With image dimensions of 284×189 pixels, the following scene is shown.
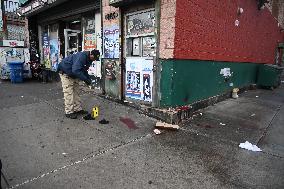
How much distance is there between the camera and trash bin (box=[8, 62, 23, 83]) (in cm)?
1122

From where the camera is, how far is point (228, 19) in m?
8.32

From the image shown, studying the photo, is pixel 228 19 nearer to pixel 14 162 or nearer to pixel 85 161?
pixel 85 161

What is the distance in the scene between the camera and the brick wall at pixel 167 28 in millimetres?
5488

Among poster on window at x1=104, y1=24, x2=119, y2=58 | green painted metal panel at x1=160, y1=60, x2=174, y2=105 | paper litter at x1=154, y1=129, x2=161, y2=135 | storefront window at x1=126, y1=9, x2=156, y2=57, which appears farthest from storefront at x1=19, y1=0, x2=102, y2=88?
paper litter at x1=154, y1=129, x2=161, y2=135

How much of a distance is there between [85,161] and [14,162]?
109 centimetres

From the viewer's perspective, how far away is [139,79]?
21.5 feet

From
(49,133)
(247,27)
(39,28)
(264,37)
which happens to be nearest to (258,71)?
(264,37)

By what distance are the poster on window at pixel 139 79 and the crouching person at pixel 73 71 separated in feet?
4.22

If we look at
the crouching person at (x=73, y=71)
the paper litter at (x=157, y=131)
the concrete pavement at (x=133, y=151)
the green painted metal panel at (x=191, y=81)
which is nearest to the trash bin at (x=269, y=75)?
the green painted metal panel at (x=191, y=81)

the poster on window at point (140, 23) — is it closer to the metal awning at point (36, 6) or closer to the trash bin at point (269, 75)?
the metal awning at point (36, 6)

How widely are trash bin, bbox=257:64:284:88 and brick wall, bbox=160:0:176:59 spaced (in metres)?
9.23

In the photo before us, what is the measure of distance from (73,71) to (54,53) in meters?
7.25

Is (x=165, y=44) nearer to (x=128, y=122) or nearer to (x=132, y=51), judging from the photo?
(x=132, y=51)

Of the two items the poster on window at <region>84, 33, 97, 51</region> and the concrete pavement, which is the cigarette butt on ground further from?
the poster on window at <region>84, 33, 97, 51</region>
